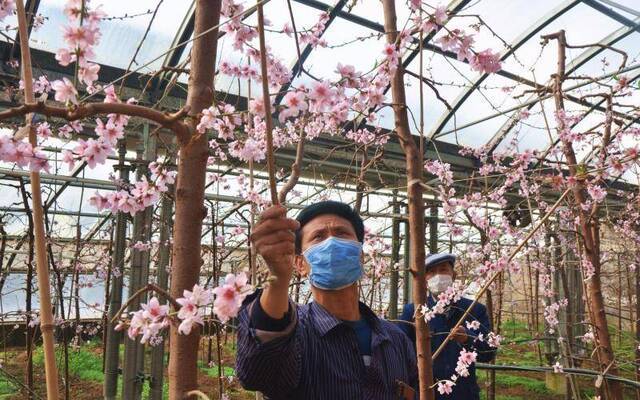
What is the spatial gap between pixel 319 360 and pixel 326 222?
0.54 m

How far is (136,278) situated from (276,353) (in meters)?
3.91

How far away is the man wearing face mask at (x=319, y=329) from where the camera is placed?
1095 millimetres

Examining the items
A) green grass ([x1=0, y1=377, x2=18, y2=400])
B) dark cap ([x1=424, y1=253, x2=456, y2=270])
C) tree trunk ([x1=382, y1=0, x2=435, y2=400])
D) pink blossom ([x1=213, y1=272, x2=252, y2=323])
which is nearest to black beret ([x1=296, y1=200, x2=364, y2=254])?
tree trunk ([x1=382, y1=0, x2=435, y2=400])

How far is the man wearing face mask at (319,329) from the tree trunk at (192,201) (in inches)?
5.4

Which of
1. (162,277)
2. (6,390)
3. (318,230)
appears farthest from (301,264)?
(6,390)

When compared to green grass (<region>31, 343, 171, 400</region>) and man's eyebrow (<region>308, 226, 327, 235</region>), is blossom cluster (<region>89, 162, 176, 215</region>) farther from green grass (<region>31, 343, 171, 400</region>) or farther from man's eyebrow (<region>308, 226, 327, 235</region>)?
green grass (<region>31, 343, 171, 400</region>)

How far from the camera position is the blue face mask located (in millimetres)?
1735

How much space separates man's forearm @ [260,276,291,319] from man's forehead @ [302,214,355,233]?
69 centimetres

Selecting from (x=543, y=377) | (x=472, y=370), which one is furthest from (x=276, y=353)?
(x=543, y=377)

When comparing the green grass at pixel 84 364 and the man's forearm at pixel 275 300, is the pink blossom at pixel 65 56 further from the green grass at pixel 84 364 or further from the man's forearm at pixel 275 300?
the green grass at pixel 84 364

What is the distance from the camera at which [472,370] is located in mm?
2834

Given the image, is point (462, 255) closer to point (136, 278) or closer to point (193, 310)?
point (136, 278)

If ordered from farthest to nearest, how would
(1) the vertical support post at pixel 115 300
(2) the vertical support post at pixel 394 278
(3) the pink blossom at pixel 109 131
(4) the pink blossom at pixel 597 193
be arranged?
(2) the vertical support post at pixel 394 278 → (1) the vertical support post at pixel 115 300 → (4) the pink blossom at pixel 597 193 → (3) the pink blossom at pixel 109 131

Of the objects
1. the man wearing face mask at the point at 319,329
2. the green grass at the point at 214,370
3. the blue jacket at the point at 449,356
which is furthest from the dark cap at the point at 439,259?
the green grass at the point at 214,370
